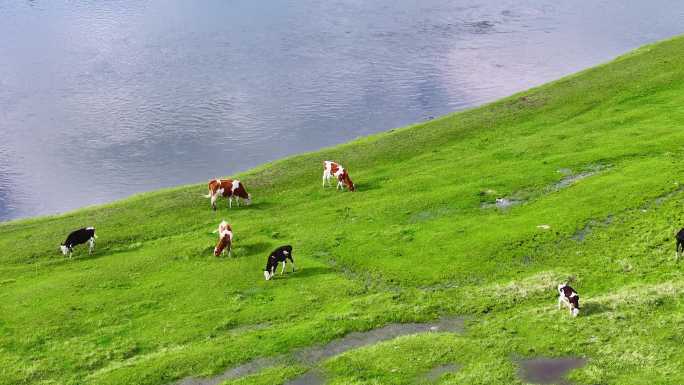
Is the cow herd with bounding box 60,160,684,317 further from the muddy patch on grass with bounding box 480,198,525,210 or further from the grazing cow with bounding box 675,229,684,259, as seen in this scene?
the muddy patch on grass with bounding box 480,198,525,210

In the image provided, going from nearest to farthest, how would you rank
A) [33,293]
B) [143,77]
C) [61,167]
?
1. [33,293]
2. [61,167]
3. [143,77]

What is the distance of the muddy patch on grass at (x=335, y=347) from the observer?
27.5 m

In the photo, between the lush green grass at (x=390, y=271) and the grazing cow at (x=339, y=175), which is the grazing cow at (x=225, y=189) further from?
the grazing cow at (x=339, y=175)

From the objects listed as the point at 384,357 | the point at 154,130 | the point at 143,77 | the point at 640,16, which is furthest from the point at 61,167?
the point at 640,16

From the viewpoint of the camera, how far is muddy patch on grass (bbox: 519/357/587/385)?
2495cm

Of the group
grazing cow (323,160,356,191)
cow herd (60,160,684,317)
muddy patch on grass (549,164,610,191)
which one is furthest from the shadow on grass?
grazing cow (323,160,356,191)

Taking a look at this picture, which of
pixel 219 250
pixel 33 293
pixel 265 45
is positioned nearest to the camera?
pixel 33 293

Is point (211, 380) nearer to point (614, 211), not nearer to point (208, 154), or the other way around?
point (614, 211)

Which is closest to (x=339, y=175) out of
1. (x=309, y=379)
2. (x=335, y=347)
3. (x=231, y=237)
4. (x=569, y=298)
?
(x=231, y=237)

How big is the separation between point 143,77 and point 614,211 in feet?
233

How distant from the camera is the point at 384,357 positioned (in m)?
27.5

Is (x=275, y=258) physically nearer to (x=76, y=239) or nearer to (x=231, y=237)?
(x=231, y=237)

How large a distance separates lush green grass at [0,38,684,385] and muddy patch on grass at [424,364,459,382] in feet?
1.14

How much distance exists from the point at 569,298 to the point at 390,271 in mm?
9851
